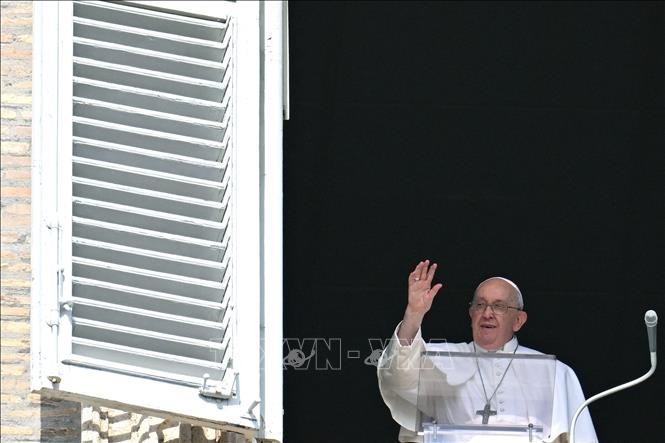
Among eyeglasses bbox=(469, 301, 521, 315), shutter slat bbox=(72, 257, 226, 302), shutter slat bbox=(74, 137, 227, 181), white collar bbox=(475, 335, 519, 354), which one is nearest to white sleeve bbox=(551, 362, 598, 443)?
white collar bbox=(475, 335, 519, 354)

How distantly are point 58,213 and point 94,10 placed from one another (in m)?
0.74

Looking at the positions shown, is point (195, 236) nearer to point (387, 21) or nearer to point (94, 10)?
point (94, 10)

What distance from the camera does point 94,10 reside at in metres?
7.08

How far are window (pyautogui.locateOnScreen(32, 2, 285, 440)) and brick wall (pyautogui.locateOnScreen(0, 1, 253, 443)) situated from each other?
1.60 ft

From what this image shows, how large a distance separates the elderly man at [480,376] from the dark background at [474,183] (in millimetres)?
1805

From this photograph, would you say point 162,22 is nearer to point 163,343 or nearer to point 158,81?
Answer: point 158,81

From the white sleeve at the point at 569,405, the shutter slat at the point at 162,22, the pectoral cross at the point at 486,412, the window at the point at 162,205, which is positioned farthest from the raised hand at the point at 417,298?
the shutter slat at the point at 162,22

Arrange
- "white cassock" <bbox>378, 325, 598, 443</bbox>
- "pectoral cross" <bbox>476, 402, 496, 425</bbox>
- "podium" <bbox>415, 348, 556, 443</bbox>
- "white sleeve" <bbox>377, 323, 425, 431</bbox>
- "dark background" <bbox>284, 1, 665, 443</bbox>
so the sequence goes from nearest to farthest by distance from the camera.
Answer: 1. "podium" <bbox>415, 348, 556, 443</bbox>
2. "white cassock" <bbox>378, 325, 598, 443</bbox>
3. "pectoral cross" <bbox>476, 402, 496, 425</bbox>
4. "white sleeve" <bbox>377, 323, 425, 431</bbox>
5. "dark background" <bbox>284, 1, 665, 443</bbox>

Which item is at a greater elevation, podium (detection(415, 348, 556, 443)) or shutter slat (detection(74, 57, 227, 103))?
shutter slat (detection(74, 57, 227, 103))

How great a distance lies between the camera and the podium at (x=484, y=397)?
785 centimetres

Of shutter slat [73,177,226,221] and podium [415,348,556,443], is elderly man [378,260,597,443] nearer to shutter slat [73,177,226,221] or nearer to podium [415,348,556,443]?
podium [415,348,556,443]

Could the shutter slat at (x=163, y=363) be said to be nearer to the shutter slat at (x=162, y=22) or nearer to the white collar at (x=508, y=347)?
the shutter slat at (x=162, y=22)

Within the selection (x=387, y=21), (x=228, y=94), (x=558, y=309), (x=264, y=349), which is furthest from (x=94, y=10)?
(x=558, y=309)

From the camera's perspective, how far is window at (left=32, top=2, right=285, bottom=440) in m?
6.84
